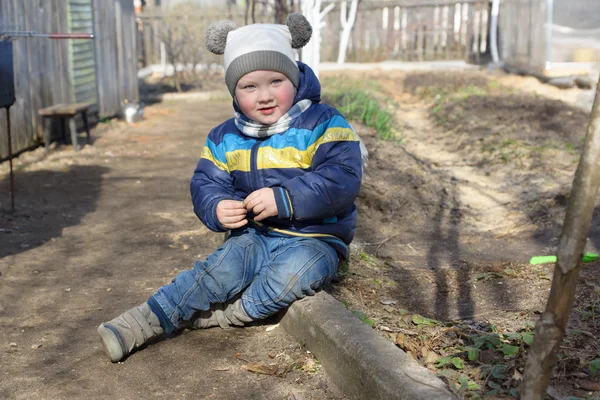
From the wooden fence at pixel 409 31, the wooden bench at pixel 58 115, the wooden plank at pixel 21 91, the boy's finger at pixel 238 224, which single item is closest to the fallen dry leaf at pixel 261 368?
the boy's finger at pixel 238 224

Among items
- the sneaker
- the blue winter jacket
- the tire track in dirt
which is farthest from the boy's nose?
the tire track in dirt

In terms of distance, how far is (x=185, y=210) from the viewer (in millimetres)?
5723

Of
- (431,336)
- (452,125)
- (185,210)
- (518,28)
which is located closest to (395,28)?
(518,28)

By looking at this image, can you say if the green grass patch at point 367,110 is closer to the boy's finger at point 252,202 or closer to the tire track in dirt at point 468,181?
the tire track in dirt at point 468,181

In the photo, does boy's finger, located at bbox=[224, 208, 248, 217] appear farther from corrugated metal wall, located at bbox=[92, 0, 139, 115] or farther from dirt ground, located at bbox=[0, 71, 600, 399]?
corrugated metal wall, located at bbox=[92, 0, 139, 115]

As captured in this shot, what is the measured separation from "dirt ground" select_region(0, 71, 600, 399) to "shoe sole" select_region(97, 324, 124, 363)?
0.16 feet

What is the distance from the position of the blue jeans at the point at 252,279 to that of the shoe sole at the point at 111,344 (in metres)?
0.23

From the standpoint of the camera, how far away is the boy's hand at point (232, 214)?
3.16 metres

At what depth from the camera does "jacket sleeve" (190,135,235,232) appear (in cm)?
329

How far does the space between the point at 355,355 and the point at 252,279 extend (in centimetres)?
85

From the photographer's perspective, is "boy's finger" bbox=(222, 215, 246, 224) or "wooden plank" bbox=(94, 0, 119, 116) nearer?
"boy's finger" bbox=(222, 215, 246, 224)

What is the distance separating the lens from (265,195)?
309 cm

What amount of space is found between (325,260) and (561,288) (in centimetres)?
143

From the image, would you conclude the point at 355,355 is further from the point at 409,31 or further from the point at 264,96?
the point at 409,31
